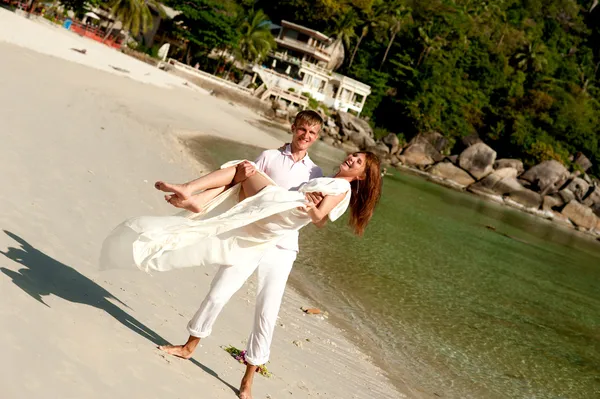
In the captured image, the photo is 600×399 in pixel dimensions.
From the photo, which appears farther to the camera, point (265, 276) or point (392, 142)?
point (392, 142)

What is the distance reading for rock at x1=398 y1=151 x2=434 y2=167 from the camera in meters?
57.1

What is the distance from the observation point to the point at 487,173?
56469 millimetres

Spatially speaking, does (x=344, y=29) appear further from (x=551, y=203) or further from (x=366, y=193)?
(x=366, y=193)

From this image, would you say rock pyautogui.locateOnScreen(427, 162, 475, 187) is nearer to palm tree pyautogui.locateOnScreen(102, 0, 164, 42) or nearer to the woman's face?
palm tree pyautogui.locateOnScreen(102, 0, 164, 42)

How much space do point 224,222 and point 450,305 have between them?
1002 centimetres

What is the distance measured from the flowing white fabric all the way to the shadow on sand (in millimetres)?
493

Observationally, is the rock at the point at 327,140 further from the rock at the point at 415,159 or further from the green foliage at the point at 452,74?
the rock at the point at 415,159

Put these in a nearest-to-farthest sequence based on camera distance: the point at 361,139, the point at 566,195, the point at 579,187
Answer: the point at 361,139 < the point at 566,195 < the point at 579,187

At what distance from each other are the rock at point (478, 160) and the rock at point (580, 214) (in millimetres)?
6520

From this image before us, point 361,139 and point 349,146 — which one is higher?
point 361,139

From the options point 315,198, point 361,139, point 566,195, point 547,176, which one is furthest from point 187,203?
point 547,176

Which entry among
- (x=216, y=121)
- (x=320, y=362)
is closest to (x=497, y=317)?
(x=320, y=362)

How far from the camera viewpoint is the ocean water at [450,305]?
10.2m

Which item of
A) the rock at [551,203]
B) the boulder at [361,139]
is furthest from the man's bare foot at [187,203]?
the rock at [551,203]
